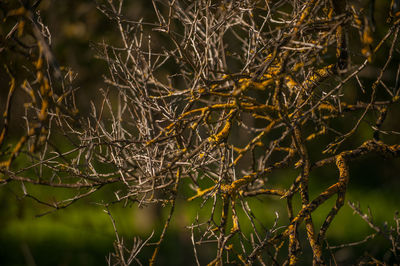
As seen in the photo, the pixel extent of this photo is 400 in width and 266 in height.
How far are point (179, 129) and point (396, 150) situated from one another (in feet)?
3.61

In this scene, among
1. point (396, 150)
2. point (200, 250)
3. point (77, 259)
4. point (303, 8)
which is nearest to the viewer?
point (303, 8)

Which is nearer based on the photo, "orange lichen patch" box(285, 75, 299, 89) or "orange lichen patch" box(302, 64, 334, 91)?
"orange lichen patch" box(302, 64, 334, 91)

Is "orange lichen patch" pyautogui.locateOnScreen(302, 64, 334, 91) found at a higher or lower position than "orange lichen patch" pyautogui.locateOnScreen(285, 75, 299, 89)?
higher

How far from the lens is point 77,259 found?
6.21m

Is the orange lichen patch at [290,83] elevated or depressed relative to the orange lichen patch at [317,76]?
depressed

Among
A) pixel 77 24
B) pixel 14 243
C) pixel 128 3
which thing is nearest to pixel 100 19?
pixel 77 24

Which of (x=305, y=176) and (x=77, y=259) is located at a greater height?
(x=305, y=176)

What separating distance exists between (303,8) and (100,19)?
4587mm

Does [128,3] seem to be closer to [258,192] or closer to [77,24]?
[77,24]

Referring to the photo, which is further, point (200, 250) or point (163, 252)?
point (163, 252)

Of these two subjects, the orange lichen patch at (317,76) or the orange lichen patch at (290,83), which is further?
the orange lichen patch at (290,83)

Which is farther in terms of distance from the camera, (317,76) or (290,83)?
(290,83)

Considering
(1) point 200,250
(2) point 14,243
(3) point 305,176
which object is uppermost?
(3) point 305,176

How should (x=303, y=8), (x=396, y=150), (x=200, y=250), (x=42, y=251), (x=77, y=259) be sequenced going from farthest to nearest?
(x=42, y=251)
(x=77, y=259)
(x=200, y=250)
(x=396, y=150)
(x=303, y=8)
